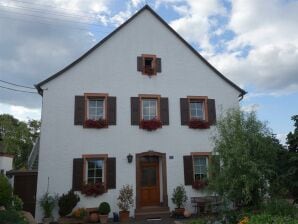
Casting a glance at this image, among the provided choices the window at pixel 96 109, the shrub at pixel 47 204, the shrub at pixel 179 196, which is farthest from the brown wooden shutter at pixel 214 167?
the shrub at pixel 47 204

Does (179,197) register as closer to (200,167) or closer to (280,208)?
(200,167)

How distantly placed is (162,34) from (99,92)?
4.36 metres

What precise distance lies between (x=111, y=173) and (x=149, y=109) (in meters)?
3.44

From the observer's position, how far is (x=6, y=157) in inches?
905

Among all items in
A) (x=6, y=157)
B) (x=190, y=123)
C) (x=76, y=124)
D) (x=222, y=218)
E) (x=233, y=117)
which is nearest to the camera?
(x=222, y=218)

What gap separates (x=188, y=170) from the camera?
1505 centimetres

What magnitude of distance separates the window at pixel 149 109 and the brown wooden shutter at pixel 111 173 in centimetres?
255

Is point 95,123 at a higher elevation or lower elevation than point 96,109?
lower

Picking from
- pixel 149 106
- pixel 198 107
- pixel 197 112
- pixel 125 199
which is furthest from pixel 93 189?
pixel 198 107

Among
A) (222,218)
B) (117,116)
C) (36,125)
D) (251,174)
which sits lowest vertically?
(222,218)

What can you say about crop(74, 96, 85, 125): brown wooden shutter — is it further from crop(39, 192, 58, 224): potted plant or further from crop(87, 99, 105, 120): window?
crop(39, 192, 58, 224): potted plant

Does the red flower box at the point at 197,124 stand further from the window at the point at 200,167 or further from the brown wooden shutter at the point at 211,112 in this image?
the window at the point at 200,167

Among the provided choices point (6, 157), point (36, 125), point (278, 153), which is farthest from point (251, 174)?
point (36, 125)

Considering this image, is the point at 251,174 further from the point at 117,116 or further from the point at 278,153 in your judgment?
the point at 117,116
